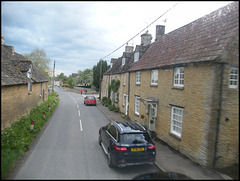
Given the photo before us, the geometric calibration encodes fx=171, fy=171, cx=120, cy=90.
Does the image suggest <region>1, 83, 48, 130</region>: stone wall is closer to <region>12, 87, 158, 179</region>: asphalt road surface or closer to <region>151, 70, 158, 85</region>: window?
<region>12, 87, 158, 179</region>: asphalt road surface

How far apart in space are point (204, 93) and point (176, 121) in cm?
283

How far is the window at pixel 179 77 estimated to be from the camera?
9.75 metres

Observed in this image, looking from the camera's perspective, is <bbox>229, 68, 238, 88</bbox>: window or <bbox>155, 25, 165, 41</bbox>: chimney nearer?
<bbox>229, 68, 238, 88</bbox>: window

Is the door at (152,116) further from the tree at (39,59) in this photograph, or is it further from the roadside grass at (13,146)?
the tree at (39,59)

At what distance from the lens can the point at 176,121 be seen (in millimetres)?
9961

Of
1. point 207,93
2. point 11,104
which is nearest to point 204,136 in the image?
point 207,93

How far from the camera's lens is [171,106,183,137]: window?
9.63 m

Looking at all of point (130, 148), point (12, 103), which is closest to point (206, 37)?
point (130, 148)

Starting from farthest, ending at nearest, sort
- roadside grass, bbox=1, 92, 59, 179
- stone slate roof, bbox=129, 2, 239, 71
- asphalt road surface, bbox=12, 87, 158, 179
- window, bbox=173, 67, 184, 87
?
window, bbox=173, 67, 184, 87, stone slate roof, bbox=129, 2, 239, 71, asphalt road surface, bbox=12, 87, 158, 179, roadside grass, bbox=1, 92, 59, 179

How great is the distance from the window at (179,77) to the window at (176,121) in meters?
1.43

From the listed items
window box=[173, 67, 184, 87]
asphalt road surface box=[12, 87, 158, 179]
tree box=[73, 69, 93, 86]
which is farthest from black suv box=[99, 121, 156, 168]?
tree box=[73, 69, 93, 86]

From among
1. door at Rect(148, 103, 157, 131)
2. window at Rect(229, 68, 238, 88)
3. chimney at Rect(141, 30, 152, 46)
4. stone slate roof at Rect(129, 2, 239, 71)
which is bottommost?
door at Rect(148, 103, 157, 131)

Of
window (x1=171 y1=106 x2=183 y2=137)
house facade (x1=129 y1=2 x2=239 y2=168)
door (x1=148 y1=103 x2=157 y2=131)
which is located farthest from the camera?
door (x1=148 y1=103 x2=157 y2=131)

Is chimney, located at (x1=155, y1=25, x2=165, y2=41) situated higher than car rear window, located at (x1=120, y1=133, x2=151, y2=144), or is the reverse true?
chimney, located at (x1=155, y1=25, x2=165, y2=41)
